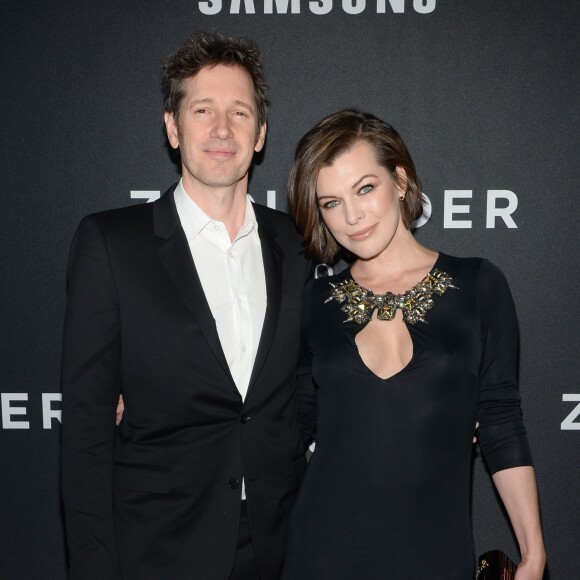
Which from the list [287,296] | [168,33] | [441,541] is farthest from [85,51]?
[441,541]

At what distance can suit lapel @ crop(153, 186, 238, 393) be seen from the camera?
165 cm

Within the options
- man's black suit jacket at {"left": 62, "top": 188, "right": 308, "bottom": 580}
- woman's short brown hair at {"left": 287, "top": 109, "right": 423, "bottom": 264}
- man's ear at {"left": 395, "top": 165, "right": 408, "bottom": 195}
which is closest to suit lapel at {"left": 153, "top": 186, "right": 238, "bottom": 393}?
man's black suit jacket at {"left": 62, "top": 188, "right": 308, "bottom": 580}

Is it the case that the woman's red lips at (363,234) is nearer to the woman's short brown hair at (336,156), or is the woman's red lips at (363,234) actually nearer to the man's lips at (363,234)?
the man's lips at (363,234)

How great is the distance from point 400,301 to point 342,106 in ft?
2.93

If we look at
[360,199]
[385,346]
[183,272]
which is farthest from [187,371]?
[360,199]

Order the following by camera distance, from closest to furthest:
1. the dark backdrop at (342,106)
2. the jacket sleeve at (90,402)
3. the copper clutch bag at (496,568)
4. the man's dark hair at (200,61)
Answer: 1. the jacket sleeve at (90,402)
2. the copper clutch bag at (496,568)
3. the man's dark hair at (200,61)
4. the dark backdrop at (342,106)

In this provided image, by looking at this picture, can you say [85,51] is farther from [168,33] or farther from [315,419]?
[315,419]

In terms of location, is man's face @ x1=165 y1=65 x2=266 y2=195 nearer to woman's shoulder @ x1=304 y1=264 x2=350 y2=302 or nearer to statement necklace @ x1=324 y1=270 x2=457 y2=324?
woman's shoulder @ x1=304 y1=264 x2=350 y2=302

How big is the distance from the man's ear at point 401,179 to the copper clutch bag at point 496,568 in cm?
100

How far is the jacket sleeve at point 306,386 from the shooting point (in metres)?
1.86

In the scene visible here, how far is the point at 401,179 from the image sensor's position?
1807mm

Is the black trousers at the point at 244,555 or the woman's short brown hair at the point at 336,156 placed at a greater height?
the woman's short brown hair at the point at 336,156

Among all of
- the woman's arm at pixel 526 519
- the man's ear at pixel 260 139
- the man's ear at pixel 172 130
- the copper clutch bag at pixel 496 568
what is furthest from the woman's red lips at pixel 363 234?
the copper clutch bag at pixel 496 568

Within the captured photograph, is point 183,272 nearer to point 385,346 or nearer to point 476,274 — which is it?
point 385,346
